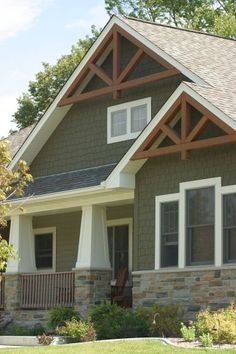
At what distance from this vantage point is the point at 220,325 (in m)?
16.4

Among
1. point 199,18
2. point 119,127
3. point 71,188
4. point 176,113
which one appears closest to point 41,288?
point 71,188

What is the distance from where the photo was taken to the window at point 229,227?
19.2 meters

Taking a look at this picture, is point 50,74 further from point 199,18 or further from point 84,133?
point 84,133

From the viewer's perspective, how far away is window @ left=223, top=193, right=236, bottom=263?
19.2 m

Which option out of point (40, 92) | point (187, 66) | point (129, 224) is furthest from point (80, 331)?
point (40, 92)

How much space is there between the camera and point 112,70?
24.4 meters

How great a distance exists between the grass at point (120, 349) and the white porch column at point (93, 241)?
573cm

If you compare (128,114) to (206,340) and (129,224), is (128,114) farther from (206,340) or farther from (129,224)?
(206,340)

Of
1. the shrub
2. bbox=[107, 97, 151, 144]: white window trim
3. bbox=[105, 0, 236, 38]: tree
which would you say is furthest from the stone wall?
bbox=[105, 0, 236, 38]: tree

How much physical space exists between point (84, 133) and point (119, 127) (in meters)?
1.42

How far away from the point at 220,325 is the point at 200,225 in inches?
152

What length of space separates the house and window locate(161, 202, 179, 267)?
2cm

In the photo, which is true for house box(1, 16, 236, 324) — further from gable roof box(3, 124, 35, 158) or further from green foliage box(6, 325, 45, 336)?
gable roof box(3, 124, 35, 158)

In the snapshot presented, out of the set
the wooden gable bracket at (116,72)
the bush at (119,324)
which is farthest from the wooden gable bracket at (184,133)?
the bush at (119,324)
